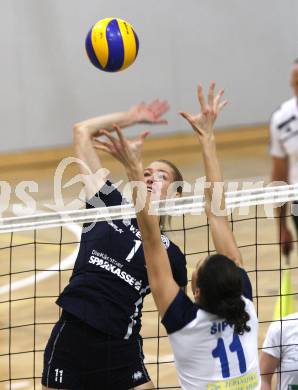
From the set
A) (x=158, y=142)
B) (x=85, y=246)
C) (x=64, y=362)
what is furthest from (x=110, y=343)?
(x=158, y=142)

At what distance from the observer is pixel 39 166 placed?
36.9ft

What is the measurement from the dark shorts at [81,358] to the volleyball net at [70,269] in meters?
0.51

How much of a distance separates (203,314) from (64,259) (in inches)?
182

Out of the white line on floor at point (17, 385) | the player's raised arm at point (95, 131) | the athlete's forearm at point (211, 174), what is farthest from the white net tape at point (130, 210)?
the white line on floor at point (17, 385)

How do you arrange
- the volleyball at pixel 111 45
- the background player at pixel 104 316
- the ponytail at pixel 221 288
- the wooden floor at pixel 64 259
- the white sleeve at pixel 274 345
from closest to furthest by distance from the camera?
the ponytail at pixel 221 288, the background player at pixel 104 316, the white sleeve at pixel 274 345, the volleyball at pixel 111 45, the wooden floor at pixel 64 259

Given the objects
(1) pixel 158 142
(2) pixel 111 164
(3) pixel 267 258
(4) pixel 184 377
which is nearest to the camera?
(4) pixel 184 377

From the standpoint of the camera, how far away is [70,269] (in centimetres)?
559

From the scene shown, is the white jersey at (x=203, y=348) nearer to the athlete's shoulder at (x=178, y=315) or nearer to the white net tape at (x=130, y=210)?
the athlete's shoulder at (x=178, y=315)

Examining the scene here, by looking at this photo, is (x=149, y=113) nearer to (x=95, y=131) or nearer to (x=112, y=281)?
(x=95, y=131)

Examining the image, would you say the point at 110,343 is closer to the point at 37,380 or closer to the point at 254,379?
the point at 254,379

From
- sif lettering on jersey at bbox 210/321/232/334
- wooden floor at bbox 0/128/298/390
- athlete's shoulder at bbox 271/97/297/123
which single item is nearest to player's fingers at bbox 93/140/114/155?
sif lettering on jersey at bbox 210/321/232/334

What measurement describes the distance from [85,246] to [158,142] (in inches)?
330

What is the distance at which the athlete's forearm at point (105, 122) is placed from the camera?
3.95 metres

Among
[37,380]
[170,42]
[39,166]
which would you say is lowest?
[37,380]
